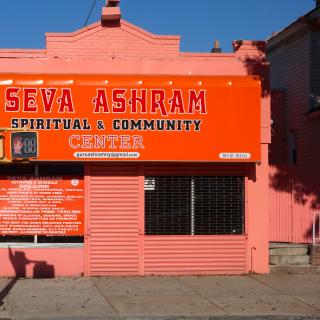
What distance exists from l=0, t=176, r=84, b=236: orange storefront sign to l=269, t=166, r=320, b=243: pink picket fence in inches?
200

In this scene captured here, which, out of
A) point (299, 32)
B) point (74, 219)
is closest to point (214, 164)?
point (74, 219)

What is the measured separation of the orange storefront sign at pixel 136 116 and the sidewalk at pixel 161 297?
2370 millimetres

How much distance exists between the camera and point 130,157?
12.5 meters

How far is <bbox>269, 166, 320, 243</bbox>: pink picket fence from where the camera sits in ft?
49.9

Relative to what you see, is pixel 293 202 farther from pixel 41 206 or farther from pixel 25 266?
pixel 25 266

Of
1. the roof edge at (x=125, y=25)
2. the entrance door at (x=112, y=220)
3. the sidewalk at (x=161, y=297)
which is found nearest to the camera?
the sidewalk at (x=161, y=297)

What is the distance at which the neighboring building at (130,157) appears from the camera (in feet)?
40.7

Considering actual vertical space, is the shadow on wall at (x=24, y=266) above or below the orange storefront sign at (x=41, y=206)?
below

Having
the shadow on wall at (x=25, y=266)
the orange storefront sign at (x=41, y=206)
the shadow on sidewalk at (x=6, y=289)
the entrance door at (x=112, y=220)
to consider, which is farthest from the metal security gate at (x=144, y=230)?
the shadow on sidewalk at (x=6, y=289)

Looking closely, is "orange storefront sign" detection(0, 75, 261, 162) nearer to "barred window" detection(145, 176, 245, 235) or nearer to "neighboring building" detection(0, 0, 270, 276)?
"neighboring building" detection(0, 0, 270, 276)

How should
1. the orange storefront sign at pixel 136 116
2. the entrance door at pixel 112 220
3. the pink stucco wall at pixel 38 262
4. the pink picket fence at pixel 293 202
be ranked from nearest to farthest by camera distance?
the orange storefront sign at pixel 136 116
the pink stucco wall at pixel 38 262
the entrance door at pixel 112 220
the pink picket fence at pixel 293 202

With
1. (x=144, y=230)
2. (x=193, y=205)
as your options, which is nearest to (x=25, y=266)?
(x=144, y=230)

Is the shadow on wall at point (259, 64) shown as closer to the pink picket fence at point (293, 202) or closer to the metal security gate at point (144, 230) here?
the metal security gate at point (144, 230)

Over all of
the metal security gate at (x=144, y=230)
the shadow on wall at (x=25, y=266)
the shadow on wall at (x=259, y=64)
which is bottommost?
the shadow on wall at (x=25, y=266)
